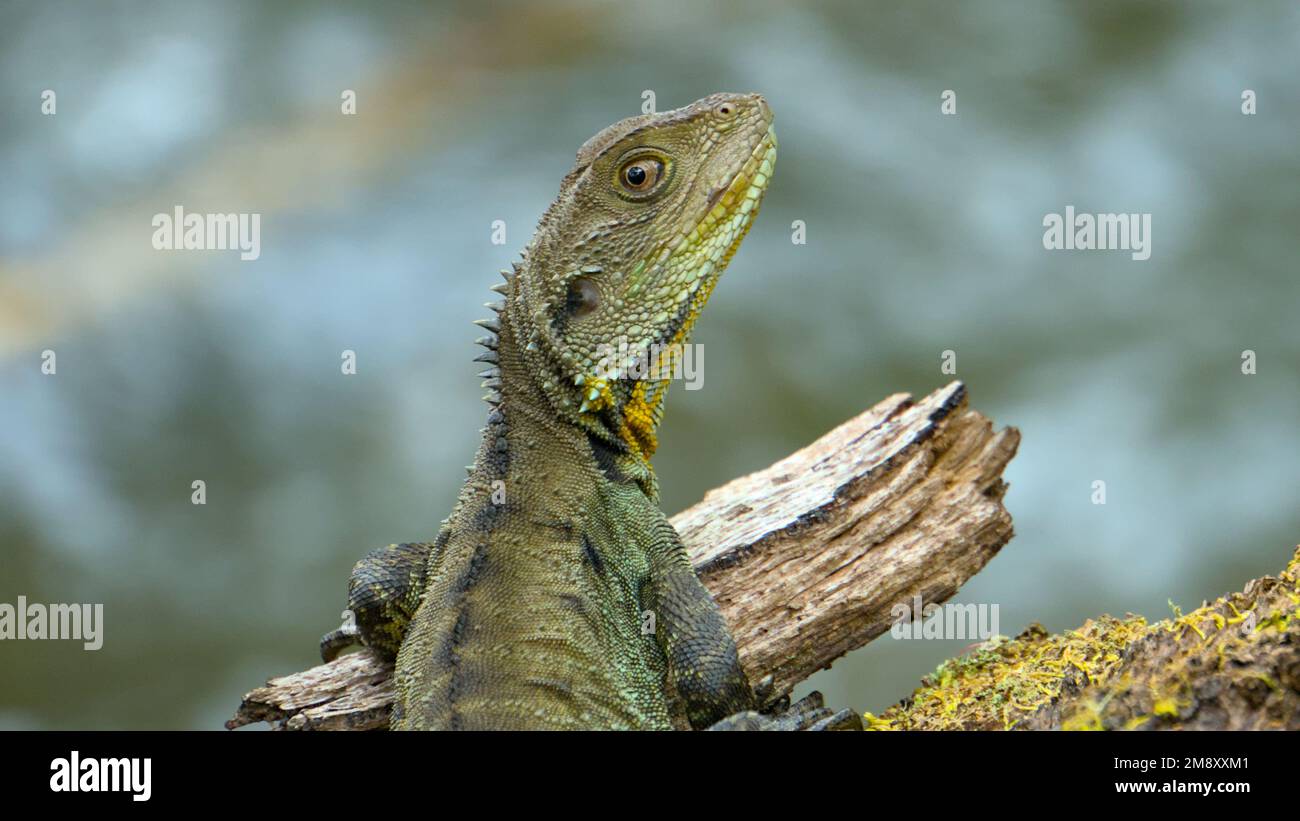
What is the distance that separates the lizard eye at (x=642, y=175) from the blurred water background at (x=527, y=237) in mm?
6724

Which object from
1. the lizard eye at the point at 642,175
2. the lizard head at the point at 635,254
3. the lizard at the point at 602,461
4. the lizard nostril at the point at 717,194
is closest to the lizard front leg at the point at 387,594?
the lizard at the point at 602,461

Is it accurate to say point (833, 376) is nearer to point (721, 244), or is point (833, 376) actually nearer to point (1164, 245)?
point (1164, 245)

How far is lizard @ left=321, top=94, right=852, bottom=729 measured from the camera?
15.7 ft

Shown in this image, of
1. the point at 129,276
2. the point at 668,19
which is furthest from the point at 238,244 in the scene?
the point at 668,19

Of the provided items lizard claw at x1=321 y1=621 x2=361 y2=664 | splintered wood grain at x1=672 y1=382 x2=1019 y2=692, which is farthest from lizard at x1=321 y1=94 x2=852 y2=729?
splintered wood grain at x1=672 y1=382 x2=1019 y2=692

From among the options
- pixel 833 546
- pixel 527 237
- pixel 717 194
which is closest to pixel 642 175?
pixel 717 194

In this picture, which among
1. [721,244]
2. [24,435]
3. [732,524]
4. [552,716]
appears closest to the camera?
[552,716]

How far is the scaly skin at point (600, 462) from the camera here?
15.7ft

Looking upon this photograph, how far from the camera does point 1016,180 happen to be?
40.6 ft

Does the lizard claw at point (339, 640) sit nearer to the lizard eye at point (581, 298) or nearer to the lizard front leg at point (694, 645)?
the lizard front leg at point (694, 645)

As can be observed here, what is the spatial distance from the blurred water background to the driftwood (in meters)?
5.54

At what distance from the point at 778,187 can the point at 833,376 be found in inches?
95.2

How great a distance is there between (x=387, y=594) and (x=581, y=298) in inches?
75.7

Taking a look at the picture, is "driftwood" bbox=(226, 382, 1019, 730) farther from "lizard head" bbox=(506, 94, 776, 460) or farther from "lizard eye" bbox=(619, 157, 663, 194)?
"lizard eye" bbox=(619, 157, 663, 194)
